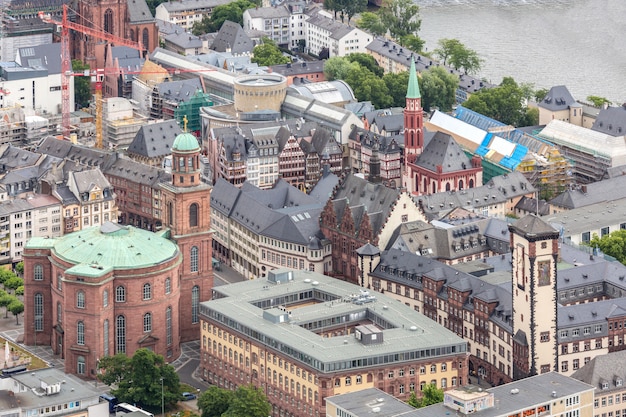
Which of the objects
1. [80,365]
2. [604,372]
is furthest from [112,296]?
[604,372]

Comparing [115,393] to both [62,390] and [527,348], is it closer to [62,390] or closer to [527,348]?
[62,390]

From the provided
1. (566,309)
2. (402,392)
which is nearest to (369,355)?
(402,392)

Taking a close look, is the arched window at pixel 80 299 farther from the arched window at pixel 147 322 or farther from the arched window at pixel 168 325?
the arched window at pixel 168 325

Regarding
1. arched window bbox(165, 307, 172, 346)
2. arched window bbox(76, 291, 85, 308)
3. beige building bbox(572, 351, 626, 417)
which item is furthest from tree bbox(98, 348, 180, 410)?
beige building bbox(572, 351, 626, 417)

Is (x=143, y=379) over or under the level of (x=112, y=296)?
under

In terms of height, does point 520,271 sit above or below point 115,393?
above

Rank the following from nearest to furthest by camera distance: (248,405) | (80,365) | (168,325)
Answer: (248,405) → (80,365) → (168,325)

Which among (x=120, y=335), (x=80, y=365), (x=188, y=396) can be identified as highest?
(x=120, y=335)

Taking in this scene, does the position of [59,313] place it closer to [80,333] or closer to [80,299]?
[80,333]
